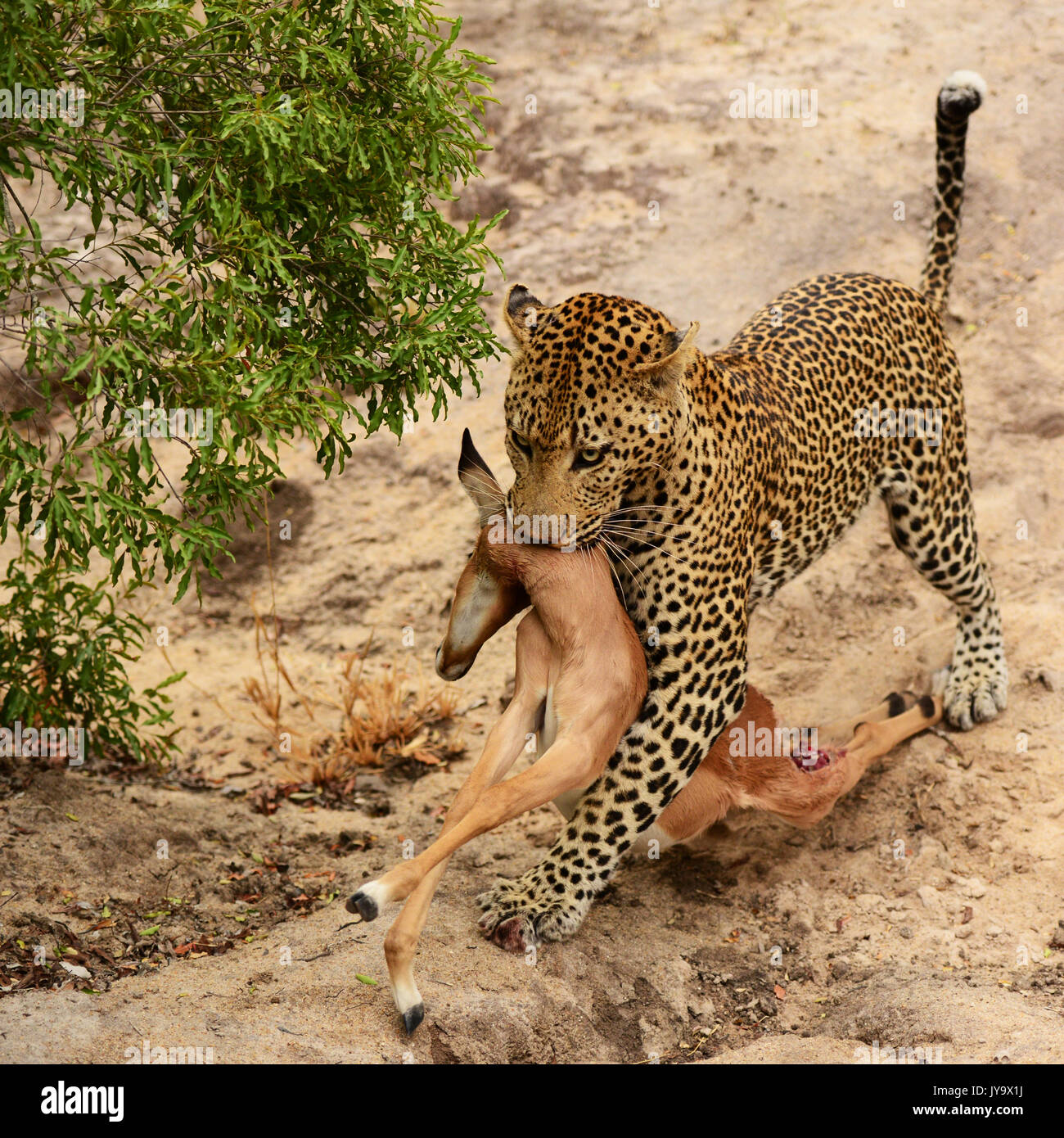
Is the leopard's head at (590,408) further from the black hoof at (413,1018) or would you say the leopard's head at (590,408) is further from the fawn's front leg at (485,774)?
the black hoof at (413,1018)

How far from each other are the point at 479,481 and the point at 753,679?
3409 millimetres

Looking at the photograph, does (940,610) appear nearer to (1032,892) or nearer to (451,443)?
(1032,892)

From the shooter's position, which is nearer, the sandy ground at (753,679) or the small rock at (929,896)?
the sandy ground at (753,679)

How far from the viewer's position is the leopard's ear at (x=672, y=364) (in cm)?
469

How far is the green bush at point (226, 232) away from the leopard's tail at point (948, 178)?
9.64 ft

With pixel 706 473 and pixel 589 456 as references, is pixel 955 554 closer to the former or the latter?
pixel 706 473

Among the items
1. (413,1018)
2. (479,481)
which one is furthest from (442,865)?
(479,481)

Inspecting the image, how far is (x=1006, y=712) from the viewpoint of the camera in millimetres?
6934

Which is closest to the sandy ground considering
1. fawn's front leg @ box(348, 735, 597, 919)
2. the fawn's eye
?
fawn's front leg @ box(348, 735, 597, 919)

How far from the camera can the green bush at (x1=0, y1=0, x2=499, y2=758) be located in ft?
13.8

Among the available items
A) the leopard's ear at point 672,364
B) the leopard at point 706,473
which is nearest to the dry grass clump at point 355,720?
the leopard at point 706,473

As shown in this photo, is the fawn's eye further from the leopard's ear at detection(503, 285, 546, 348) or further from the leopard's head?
the leopard's ear at detection(503, 285, 546, 348)

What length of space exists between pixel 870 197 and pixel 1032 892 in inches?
269

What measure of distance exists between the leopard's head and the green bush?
46cm
